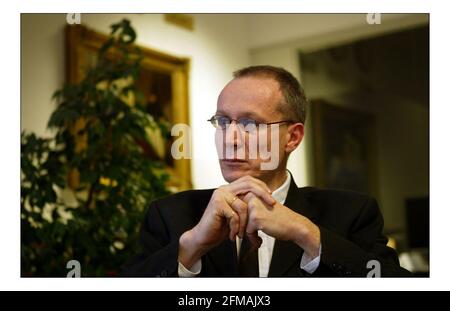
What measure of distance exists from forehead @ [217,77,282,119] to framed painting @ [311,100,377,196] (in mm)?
398

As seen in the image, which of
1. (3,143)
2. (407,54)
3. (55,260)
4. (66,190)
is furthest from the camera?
(407,54)

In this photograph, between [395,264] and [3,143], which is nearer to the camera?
[395,264]

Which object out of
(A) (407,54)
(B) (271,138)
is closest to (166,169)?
(B) (271,138)

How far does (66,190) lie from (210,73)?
0.87m

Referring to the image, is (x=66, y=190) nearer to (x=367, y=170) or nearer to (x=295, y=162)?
(x=295, y=162)

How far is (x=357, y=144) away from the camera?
2656mm

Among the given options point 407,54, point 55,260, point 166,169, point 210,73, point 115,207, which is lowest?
point 55,260

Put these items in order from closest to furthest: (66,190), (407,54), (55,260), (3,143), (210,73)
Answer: (3,143) → (210,73) → (55,260) → (66,190) → (407,54)

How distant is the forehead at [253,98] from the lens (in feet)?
4.43

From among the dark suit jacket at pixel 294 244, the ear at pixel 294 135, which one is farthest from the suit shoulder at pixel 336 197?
the ear at pixel 294 135

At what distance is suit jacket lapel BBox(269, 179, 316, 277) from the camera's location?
1.33m

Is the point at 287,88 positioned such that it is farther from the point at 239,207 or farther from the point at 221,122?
the point at 239,207

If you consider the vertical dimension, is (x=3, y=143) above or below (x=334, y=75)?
below

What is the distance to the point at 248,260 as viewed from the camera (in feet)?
4.60
